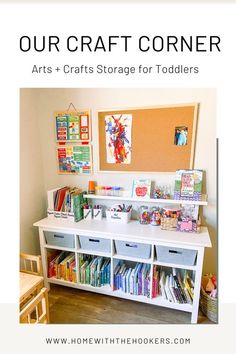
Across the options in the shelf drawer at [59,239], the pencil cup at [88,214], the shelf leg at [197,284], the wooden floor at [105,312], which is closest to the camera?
the shelf leg at [197,284]

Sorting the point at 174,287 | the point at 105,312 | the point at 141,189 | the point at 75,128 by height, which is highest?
the point at 75,128

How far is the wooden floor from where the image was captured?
5.24ft

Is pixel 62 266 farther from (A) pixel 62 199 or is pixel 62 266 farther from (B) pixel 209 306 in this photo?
(B) pixel 209 306

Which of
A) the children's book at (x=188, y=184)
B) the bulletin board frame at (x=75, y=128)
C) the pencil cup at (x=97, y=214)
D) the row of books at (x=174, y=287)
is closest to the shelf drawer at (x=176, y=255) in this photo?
the row of books at (x=174, y=287)

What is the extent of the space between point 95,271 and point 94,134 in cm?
118

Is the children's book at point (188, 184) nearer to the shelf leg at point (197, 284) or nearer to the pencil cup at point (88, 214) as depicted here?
the shelf leg at point (197, 284)

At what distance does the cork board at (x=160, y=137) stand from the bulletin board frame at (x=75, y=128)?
0.14 m

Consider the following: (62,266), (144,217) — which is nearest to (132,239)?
(144,217)

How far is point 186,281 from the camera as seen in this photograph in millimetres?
1652

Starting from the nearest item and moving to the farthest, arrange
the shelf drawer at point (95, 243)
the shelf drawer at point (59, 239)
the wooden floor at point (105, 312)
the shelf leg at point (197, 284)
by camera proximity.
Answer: the shelf leg at point (197, 284), the wooden floor at point (105, 312), the shelf drawer at point (95, 243), the shelf drawer at point (59, 239)

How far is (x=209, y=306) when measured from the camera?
1.58m

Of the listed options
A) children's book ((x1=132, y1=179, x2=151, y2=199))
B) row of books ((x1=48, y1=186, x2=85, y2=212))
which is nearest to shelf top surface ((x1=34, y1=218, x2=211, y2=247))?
row of books ((x1=48, y1=186, x2=85, y2=212))

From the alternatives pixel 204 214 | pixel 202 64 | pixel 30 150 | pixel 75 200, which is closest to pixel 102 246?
pixel 75 200

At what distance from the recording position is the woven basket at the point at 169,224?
1658mm
